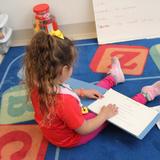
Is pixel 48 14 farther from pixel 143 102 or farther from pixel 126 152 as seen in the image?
pixel 126 152

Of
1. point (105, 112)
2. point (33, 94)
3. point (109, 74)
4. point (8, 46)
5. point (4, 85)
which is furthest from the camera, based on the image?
point (8, 46)

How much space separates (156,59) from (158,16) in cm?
36

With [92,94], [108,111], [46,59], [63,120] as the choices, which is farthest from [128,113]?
[46,59]

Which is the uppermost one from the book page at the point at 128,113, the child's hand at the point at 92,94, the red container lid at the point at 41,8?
the red container lid at the point at 41,8

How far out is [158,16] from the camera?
1808 millimetres

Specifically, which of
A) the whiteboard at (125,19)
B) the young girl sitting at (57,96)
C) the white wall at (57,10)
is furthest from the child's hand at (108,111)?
the white wall at (57,10)

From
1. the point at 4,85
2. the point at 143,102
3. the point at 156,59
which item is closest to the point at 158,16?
the point at 156,59

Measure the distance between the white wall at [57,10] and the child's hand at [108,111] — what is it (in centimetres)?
84

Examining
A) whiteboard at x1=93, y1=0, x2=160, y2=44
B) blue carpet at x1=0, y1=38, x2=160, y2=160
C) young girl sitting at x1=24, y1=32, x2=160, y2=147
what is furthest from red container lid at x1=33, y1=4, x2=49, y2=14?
young girl sitting at x1=24, y1=32, x2=160, y2=147

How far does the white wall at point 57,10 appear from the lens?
5.96 ft

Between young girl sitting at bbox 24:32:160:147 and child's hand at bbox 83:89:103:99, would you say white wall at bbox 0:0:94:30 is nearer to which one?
child's hand at bbox 83:89:103:99

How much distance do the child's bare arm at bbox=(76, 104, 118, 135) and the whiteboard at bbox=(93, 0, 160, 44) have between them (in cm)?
74

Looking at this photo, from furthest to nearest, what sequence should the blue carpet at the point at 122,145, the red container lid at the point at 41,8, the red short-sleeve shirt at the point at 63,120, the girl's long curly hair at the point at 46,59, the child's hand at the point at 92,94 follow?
the red container lid at the point at 41,8, the child's hand at the point at 92,94, the blue carpet at the point at 122,145, the red short-sleeve shirt at the point at 63,120, the girl's long curly hair at the point at 46,59

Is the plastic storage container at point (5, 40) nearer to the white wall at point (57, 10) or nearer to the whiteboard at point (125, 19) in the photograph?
the white wall at point (57, 10)
